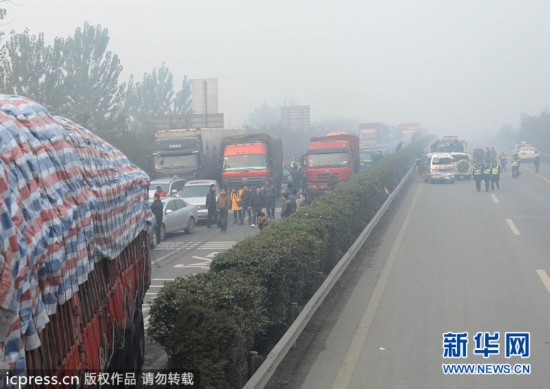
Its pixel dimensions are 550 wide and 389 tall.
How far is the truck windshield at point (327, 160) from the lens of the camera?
33.7 meters

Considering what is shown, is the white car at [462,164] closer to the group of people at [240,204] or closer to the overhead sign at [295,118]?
the group of people at [240,204]

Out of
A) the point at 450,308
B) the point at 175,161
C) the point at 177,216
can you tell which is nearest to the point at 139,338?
the point at 450,308

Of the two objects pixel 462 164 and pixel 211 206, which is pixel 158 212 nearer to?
pixel 211 206

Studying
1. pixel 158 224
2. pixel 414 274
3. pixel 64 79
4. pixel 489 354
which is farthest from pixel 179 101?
pixel 489 354

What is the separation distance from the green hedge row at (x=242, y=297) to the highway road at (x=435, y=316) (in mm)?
723

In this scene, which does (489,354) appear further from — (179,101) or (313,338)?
(179,101)

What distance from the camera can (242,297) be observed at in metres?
7.52

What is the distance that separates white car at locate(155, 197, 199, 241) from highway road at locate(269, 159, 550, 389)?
6871 millimetres

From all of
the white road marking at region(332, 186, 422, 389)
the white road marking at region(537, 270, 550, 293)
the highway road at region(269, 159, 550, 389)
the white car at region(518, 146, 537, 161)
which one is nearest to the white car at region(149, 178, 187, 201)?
the highway road at region(269, 159, 550, 389)

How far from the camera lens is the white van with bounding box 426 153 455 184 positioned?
39.6 metres

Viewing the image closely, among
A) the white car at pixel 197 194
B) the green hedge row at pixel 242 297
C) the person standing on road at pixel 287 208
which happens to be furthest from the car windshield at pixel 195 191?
the green hedge row at pixel 242 297

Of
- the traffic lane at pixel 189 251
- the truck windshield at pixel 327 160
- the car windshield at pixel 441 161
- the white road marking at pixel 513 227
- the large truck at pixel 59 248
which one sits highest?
the large truck at pixel 59 248

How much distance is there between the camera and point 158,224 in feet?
70.3

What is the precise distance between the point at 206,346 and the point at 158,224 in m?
15.7
